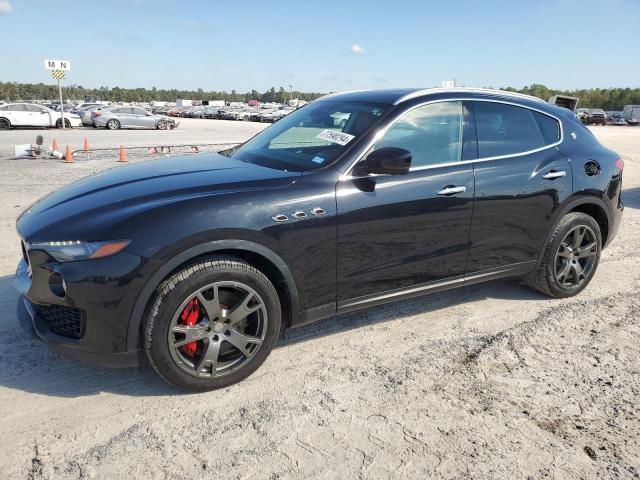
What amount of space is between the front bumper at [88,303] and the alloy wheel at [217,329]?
282mm

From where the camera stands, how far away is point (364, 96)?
410cm

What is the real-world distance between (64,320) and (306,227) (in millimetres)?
1459

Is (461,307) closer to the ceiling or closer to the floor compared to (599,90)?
closer to the floor

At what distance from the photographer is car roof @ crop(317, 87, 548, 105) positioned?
382 cm

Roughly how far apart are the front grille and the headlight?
0.28 metres

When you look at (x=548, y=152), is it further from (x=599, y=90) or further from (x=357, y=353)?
(x=599, y=90)

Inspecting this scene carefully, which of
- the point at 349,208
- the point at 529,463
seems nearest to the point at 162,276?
the point at 349,208

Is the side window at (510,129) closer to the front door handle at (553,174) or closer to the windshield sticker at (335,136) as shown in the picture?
the front door handle at (553,174)

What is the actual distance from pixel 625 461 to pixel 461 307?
1.96m

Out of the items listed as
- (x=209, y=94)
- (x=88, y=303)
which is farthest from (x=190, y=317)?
(x=209, y=94)

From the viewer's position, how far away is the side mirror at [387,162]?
10.8ft

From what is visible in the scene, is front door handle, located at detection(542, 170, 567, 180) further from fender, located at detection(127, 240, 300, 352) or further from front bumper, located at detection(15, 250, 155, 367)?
front bumper, located at detection(15, 250, 155, 367)

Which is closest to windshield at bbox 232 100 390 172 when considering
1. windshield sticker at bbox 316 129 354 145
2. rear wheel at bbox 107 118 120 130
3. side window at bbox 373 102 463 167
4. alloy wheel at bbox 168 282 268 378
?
windshield sticker at bbox 316 129 354 145

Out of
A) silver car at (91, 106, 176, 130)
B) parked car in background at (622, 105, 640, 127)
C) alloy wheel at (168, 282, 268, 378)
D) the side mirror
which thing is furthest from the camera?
parked car in background at (622, 105, 640, 127)
